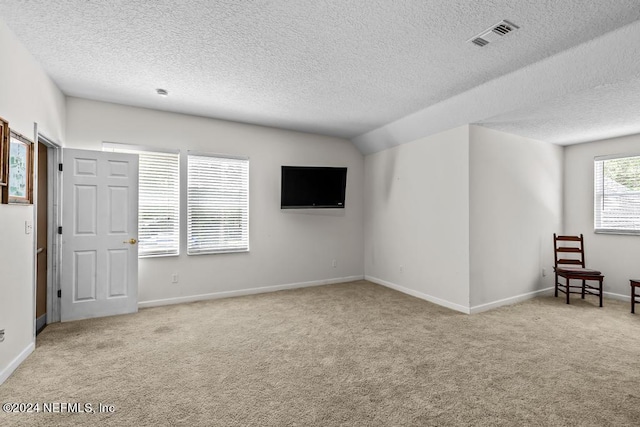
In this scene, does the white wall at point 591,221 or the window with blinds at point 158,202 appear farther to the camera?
the white wall at point 591,221

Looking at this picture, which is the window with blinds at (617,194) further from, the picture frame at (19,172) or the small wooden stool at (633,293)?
the picture frame at (19,172)

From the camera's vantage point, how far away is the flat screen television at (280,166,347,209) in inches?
196

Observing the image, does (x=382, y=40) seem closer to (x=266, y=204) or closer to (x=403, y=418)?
(x=403, y=418)

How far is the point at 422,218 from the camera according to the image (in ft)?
15.4

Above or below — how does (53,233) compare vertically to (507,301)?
above

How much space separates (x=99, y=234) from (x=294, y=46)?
3248 mm

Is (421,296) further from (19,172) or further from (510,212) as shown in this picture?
(19,172)

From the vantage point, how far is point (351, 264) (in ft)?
19.3

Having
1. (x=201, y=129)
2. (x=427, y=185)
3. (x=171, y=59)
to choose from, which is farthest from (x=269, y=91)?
(x=427, y=185)

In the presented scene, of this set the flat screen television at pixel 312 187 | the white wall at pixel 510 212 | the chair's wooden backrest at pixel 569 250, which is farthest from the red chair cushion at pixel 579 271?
the flat screen television at pixel 312 187

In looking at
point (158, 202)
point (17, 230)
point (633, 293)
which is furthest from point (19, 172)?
point (633, 293)

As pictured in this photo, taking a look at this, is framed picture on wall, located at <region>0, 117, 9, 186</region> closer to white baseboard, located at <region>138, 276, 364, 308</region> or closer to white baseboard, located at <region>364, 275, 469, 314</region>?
white baseboard, located at <region>138, 276, 364, 308</region>

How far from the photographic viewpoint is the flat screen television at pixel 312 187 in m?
4.98

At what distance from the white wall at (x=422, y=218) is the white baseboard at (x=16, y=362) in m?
4.58
